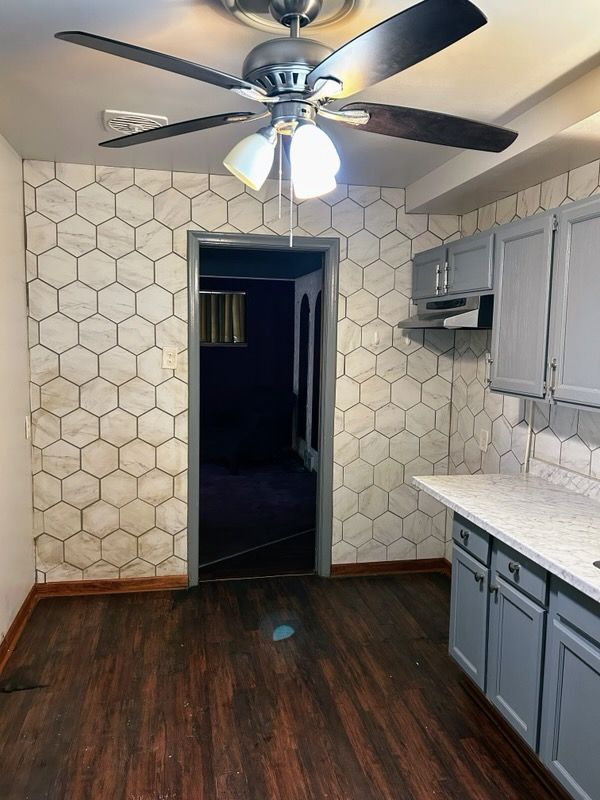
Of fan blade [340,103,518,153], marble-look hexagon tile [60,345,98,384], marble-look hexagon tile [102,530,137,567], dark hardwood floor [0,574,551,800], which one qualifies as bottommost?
dark hardwood floor [0,574,551,800]

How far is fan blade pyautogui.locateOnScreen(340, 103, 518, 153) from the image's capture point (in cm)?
151

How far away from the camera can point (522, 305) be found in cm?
250

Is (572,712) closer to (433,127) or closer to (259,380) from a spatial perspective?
(433,127)

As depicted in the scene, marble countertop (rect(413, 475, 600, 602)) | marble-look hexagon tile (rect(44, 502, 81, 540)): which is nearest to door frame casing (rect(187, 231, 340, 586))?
marble-look hexagon tile (rect(44, 502, 81, 540))

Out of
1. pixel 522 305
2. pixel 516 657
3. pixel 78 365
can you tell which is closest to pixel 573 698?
pixel 516 657

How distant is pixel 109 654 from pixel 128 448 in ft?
3.69

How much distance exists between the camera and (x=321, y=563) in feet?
12.4

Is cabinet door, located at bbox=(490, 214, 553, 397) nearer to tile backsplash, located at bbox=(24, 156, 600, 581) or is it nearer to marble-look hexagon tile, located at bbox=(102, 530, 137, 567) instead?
tile backsplash, located at bbox=(24, 156, 600, 581)

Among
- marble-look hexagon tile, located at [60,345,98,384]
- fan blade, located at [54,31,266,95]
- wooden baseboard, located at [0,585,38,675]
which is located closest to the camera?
fan blade, located at [54,31,266,95]

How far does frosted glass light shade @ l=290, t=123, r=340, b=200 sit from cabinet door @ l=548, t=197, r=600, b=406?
107 centimetres

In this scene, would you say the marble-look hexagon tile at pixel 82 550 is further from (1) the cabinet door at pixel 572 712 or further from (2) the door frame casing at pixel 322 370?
(1) the cabinet door at pixel 572 712

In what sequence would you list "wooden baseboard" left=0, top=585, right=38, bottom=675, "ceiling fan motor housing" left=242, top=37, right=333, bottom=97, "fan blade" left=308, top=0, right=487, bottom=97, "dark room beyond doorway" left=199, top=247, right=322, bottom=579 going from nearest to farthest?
"fan blade" left=308, top=0, right=487, bottom=97, "ceiling fan motor housing" left=242, top=37, right=333, bottom=97, "wooden baseboard" left=0, top=585, right=38, bottom=675, "dark room beyond doorway" left=199, top=247, right=322, bottom=579

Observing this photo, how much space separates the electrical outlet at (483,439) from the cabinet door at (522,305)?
→ 734mm

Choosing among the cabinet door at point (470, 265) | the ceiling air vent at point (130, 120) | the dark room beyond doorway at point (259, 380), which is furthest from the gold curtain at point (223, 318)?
the ceiling air vent at point (130, 120)
